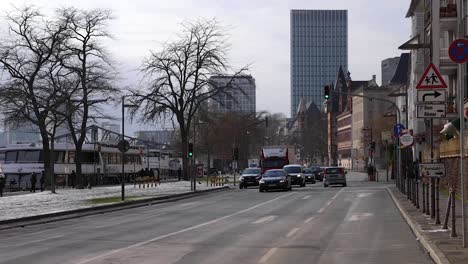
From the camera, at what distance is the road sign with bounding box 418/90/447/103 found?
47.2 ft

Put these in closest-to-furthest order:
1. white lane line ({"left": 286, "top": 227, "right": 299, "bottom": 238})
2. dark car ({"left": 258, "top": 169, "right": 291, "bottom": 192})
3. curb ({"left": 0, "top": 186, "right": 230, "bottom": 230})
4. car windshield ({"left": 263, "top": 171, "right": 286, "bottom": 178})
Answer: white lane line ({"left": 286, "top": 227, "right": 299, "bottom": 238}), curb ({"left": 0, "top": 186, "right": 230, "bottom": 230}), dark car ({"left": 258, "top": 169, "right": 291, "bottom": 192}), car windshield ({"left": 263, "top": 171, "right": 286, "bottom": 178})

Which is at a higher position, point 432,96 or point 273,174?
point 432,96

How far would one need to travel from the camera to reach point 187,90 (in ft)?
235

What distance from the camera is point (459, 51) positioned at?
501 inches

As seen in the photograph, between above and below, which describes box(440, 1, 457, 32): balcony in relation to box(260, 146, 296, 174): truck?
above

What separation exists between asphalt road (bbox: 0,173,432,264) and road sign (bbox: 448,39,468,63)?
3.65m

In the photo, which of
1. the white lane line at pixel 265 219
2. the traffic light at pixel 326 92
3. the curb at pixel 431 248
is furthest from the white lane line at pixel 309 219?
the traffic light at pixel 326 92

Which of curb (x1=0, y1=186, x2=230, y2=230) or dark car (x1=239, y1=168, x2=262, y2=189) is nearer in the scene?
curb (x1=0, y1=186, x2=230, y2=230)

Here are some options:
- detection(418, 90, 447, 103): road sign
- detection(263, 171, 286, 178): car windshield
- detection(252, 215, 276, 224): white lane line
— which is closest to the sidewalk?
detection(418, 90, 447, 103): road sign

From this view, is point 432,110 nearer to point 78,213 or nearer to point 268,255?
point 268,255

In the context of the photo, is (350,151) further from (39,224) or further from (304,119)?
(39,224)

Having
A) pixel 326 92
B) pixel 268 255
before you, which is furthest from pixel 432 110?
pixel 326 92

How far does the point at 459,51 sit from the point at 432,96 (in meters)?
1.84

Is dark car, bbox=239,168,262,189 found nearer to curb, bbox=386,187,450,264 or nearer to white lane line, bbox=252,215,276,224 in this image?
white lane line, bbox=252,215,276,224
